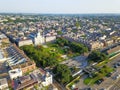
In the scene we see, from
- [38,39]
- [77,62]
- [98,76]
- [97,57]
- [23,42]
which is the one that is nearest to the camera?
[98,76]

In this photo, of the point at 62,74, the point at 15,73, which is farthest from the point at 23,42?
the point at 62,74

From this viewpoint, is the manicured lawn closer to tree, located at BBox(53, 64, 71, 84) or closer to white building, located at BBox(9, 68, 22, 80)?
tree, located at BBox(53, 64, 71, 84)

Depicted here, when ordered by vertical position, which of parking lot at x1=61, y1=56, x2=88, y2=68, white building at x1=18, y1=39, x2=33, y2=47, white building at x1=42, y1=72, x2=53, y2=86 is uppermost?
white building at x1=18, y1=39, x2=33, y2=47

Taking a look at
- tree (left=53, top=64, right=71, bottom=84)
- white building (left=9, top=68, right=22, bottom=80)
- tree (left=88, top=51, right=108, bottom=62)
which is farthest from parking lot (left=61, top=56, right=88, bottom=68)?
white building (left=9, top=68, right=22, bottom=80)

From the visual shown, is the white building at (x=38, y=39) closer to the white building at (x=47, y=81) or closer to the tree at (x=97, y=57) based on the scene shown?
the tree at (x=97, y=57)

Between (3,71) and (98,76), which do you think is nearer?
(98,76)

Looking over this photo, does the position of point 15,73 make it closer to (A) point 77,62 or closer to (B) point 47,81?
(B) point 47,81

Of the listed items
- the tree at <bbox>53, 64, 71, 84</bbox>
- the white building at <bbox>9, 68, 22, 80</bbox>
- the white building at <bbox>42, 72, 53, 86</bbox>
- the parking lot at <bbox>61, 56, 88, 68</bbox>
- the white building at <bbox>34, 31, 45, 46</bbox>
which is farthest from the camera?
the white building at <bbox>34, 31, 45, 46</bbox>

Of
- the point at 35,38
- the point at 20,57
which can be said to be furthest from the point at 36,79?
the point at 35,38

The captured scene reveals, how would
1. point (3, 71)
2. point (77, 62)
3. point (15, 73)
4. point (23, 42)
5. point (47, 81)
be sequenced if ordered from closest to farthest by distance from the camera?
point (47, 81), point (15, 73), point (3, 71), point (77, 62), point (23, 42)

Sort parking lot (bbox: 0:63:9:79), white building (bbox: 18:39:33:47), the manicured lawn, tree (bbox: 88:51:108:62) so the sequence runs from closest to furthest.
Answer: the manicured lawn
parking lot (bbox: 0:63:9:79)
tree (bbox: 88:51:108:62)
white building (bbox: 18:39:33:47)

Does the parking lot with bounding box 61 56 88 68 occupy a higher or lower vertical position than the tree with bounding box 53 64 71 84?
lower

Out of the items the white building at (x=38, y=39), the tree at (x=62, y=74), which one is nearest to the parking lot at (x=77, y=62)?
the tree at (x=62, y=74)

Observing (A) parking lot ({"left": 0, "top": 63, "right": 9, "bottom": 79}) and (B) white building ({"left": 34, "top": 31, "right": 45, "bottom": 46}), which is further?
(B) white building ({"left": 34, "top": 31, "right": 45, "bottom": 46})
